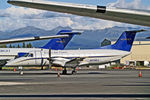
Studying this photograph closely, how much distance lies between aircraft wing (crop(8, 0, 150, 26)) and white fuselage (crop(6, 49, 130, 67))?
35011 millimetres

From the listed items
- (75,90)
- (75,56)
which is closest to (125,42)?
(75,56)

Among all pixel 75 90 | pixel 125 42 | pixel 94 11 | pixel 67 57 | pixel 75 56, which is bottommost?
pixel 75 90

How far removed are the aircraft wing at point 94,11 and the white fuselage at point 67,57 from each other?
35.0 m

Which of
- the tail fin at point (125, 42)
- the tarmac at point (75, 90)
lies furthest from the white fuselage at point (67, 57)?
the tarmac at point (75, 90)

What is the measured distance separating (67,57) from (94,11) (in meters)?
37.2

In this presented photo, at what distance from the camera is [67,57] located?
1924 inches

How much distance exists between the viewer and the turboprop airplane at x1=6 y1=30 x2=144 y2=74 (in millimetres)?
47219

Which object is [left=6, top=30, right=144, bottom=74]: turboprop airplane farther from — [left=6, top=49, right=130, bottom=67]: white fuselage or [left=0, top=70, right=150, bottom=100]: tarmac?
[left=0, top=70, right=150, bottom=100]: tarmac

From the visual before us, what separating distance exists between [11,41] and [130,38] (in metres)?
34.6

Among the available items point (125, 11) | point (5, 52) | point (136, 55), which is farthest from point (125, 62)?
point (125, 11)

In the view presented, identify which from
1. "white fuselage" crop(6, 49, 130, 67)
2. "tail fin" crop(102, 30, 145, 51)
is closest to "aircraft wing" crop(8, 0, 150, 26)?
"white fuselage" crop(6, 49, 130, 67)

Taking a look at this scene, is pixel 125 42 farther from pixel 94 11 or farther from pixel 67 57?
pixel 94 11

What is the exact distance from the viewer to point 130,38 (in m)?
52.5

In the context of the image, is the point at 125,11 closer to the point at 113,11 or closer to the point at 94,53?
the point at 113,11
